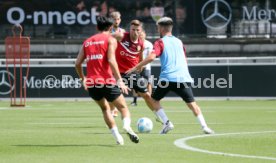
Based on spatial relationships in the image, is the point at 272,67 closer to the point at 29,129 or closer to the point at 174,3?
the point at 174,3

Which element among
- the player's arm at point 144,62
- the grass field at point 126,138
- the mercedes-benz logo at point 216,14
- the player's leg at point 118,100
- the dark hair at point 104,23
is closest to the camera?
the grass field at point 126,138

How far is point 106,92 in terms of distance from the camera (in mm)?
14078

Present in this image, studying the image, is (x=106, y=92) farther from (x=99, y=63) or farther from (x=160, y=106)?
(x=160, y=106)

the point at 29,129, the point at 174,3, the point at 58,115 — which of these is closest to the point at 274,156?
the point at 29,129

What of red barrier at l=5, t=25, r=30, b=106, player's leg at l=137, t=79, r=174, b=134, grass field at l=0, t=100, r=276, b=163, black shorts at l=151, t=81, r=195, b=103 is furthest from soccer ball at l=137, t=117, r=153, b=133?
red barrier at l=5, t=25, r=30, b=106

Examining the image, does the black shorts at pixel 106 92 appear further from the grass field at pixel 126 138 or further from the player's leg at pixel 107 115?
the grass field at pixel 126 138

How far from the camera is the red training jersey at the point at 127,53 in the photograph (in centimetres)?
1942

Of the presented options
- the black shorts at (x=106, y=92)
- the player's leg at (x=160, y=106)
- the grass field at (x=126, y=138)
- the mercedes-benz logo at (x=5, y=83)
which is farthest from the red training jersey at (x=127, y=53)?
the mercedes-benz logo at (x=5, y=83)

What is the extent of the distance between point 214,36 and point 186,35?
1.23m

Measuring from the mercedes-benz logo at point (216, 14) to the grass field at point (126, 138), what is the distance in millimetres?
11609

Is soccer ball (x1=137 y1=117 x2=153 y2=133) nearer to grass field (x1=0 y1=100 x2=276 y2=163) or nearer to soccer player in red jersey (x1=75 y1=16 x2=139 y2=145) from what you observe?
grass field (x1=0 y1=100 x2=276 y2=163)

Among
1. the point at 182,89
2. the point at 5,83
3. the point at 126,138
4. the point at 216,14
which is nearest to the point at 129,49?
the point at 182,89

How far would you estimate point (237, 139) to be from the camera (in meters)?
15.1

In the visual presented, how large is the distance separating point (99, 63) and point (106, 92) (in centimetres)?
46
